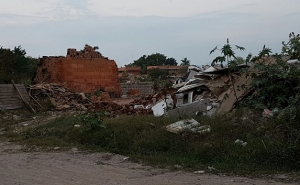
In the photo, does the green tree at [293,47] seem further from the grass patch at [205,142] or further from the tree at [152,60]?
the tree at [152,60]

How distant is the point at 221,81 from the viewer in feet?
33.1

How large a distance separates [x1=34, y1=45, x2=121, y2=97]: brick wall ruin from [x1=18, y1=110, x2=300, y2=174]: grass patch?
12.4 meters

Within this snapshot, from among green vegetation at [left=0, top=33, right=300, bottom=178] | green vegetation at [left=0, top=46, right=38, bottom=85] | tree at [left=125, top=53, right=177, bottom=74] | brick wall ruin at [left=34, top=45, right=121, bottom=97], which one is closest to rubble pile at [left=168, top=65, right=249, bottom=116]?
green vegetation at [left=0, top=33, right=300, bottom=178]

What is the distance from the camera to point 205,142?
6965 mm

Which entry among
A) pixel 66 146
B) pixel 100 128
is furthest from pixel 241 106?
pixel 66 146

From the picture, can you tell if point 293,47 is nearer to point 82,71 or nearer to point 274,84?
point 274,84

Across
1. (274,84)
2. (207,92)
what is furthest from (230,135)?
(207,92)

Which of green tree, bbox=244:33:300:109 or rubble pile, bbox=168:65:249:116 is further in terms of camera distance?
rubble pile, bbox=168:65:249:116

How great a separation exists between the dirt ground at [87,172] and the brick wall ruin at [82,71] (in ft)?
45.2

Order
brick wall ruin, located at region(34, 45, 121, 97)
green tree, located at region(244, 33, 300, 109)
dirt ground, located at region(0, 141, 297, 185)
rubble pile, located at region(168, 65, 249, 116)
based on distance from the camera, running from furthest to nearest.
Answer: brick wall ruin, located at region(34, 45, 121, 97), rubble pile, located at region(168, 65, 249, 116), green tree, located at region(244, 33, 300, 109), dirt ground, located at region(0, 141, 297, 185)

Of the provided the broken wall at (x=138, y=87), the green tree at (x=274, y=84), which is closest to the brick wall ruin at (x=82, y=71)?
the broken wall at (x=138, y=87)

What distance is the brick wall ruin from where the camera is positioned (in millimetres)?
21594

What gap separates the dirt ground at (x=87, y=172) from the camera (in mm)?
5387

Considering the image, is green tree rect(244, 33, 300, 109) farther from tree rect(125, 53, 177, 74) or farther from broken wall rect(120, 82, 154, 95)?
tree rect(125, 53, 177, 74)
